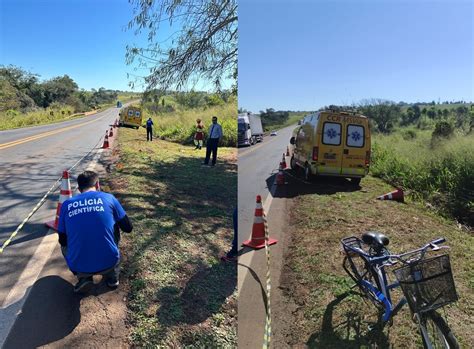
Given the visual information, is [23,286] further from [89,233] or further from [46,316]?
[89,233]

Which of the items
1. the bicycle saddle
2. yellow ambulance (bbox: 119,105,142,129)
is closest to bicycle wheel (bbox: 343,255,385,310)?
the bicycle saddle

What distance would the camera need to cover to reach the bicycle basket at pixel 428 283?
2.54 meters

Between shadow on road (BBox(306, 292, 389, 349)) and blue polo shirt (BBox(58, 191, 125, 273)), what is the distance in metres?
1.93

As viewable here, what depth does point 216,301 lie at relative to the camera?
3.49m

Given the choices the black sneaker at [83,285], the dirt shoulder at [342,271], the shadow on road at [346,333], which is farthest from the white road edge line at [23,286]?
the shadow on road at [346,333]

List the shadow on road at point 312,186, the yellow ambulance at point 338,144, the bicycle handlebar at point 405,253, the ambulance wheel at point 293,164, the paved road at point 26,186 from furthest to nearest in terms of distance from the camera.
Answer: the ambulance wheel at point 293,164 → the yellow ambulance at point 338,144 → the shadow on road at point 312,186 → the paved road at point 26,186 → the bicycle handlebar at point 405,253

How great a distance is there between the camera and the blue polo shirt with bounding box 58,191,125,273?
3.50 meters

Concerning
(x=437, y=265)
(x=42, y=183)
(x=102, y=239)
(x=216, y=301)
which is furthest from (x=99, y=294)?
(x=42, y=183)

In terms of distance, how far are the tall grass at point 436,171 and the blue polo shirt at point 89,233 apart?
6.86 m

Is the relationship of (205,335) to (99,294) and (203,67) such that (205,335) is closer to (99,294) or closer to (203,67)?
(99,294)

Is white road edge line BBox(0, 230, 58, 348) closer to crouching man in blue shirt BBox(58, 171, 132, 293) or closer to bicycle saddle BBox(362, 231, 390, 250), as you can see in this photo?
crouching man in blue shirt BBox(58, 171, 132, 293)

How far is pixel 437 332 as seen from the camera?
8.65 feet

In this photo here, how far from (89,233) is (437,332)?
2.83 metres

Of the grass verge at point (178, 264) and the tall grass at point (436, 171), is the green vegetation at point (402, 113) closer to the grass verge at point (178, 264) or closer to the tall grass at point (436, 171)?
the tall grass at point (436, 171)
